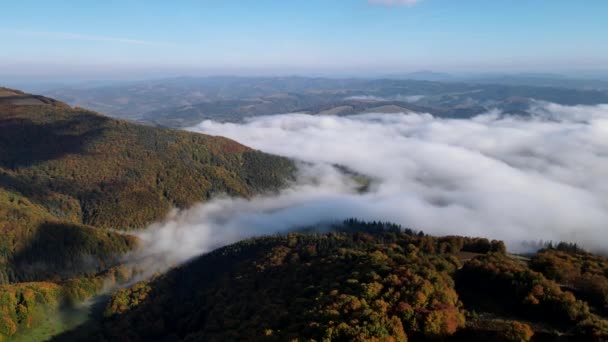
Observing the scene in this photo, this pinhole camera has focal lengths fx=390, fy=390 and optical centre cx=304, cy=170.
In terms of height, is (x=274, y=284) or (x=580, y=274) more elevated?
(x=580, y=274)

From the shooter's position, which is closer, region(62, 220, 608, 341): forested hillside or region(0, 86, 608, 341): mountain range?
region(62, 220, 608, 341): forested hillside

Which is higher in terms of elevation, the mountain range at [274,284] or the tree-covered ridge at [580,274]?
the tree-covered ridge at [580,274]

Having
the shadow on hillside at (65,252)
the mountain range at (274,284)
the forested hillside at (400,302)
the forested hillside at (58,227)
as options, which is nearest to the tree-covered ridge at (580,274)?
the mountain range at (274,284)

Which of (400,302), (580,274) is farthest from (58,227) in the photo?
(580,274)

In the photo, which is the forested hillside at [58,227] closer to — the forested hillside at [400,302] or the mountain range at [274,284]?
the mountain range at [274,284]

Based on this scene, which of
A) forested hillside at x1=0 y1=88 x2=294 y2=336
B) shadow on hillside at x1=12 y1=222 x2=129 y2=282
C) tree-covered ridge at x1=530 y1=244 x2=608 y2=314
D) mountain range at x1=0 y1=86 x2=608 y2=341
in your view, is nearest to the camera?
mountain range at x1=0 y1=86 x2=608 y2=341

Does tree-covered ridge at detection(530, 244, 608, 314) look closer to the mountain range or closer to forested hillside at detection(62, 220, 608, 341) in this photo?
the mountain range

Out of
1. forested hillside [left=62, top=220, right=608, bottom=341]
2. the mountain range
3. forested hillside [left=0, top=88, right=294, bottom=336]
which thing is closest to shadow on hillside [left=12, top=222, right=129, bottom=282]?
forested hillside [left=0, top=88, right=294, bottom=336]

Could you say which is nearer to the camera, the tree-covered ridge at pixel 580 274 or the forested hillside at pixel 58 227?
the tree-covered ridge at pixel 580 274

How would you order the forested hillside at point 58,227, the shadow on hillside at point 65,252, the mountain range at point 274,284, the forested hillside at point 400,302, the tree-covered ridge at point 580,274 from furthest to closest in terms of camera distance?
1. the shadow on hillside at point 65,252
2. the forested hillside at point 58,227
3. the tree-covered ridge at point 580,274
4. the mountain range at point 274,284
5. the forested hillside at point 400,302

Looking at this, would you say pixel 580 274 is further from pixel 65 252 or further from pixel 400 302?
pixel 65 252
